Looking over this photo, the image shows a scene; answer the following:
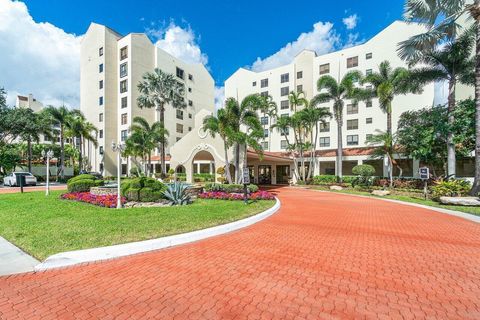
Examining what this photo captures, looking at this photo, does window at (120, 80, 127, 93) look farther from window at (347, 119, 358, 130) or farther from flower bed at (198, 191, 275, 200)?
window at (347, 119, 358, 130)

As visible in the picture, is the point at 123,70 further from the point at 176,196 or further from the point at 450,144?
the point at 450,144

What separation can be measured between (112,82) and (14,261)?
46.6 metres

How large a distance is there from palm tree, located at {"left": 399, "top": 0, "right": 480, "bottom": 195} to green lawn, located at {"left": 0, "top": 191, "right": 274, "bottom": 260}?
1426 centimetres

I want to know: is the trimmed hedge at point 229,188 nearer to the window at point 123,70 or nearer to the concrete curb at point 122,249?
the concrete curb at point 122,249

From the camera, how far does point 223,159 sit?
2017cm

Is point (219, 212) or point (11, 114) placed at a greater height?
point (11, 114)

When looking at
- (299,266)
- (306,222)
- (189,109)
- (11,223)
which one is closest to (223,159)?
(306,222)

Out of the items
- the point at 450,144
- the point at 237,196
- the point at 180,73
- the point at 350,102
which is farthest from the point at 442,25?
the point at 180,73

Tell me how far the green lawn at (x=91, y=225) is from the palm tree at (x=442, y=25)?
561 inches

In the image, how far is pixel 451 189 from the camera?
14.8 m

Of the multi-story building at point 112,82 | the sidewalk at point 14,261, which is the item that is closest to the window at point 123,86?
the multi-story building at point 112,82

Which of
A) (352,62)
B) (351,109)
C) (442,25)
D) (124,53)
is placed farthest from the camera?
(124,53)

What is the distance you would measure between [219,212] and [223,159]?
410 inches

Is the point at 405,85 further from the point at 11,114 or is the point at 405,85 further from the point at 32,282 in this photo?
the point at 11,114
